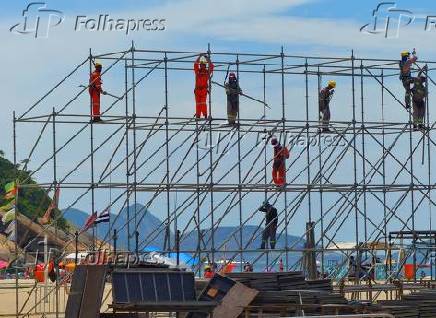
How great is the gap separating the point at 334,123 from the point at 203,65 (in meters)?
3.93

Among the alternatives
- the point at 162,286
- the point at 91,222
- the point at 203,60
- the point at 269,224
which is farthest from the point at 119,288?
the point at 269,224

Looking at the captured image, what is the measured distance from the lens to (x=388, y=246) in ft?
137

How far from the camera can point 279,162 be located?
4044cm

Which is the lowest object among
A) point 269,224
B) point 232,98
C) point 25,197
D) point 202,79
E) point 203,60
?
point 269,224

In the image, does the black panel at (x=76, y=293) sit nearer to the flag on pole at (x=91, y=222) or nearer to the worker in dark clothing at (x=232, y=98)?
the flag on pole at (x=91, y=222)

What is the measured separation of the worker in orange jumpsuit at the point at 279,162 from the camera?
40281 millimetres

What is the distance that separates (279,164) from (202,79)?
12.5 ft

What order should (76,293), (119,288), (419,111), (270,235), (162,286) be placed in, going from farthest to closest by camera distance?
(419,111) < (270,235) < (76,293) < (162,286) < (119,288)

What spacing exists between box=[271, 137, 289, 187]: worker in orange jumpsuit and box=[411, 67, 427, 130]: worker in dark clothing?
3565 millimetres

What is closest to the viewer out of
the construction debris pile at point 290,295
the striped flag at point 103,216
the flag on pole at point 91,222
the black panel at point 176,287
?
the black panel at point 176,287

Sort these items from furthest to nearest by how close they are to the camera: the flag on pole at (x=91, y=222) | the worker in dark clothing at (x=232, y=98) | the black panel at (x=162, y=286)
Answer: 1. the worker in dark clothing at (x=232, y=98)
2. the flag on pole at (x=91, y=222)
3. the black panel at (x=162, y=286)

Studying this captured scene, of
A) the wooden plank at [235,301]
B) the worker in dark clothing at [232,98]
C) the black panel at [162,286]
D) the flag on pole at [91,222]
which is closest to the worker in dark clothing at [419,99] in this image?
the worker in dark clothing at [232,98]

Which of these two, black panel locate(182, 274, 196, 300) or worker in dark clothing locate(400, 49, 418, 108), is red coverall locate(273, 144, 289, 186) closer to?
worker in dark clothing locate(400, 49, 418, 108)

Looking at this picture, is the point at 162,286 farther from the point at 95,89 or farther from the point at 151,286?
the point at 95,89
